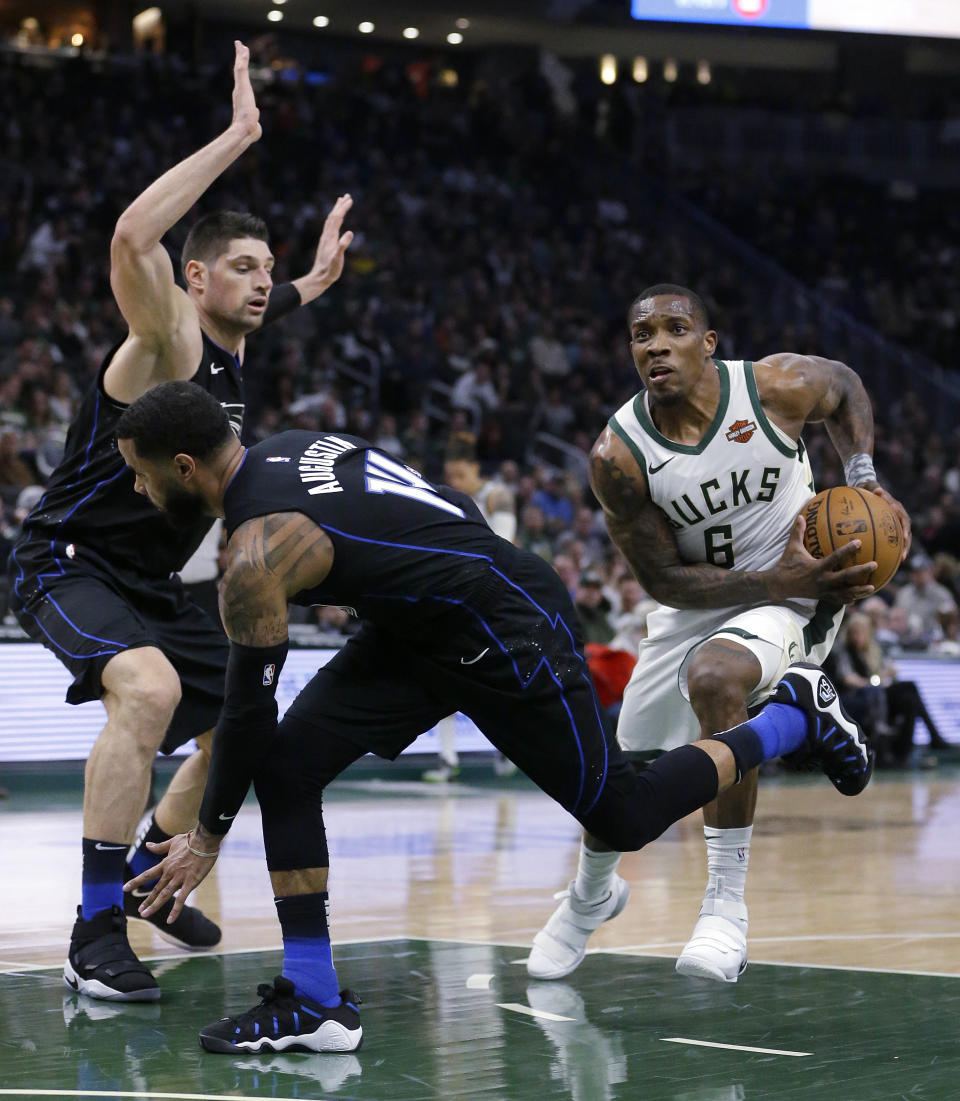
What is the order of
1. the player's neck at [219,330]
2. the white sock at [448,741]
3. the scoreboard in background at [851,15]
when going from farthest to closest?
the scoreboard in background at [851,15] → the white sock at [448,741] → the player's neck at [219,330]

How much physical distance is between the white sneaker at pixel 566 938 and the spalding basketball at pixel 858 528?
1.30m

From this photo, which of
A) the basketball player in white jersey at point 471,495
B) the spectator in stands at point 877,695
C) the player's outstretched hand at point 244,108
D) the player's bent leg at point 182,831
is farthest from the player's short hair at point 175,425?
the spectator in stands at point 877,695

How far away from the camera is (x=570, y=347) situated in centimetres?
2148

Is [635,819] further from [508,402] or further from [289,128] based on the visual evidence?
[289,128]

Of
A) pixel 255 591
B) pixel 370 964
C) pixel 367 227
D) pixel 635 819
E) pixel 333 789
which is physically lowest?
pixel 333 789

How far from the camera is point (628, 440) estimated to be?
5.53 meters

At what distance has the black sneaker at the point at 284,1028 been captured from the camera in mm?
4047

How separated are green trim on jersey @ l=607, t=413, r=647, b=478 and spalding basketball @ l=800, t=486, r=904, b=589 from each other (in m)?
0.56

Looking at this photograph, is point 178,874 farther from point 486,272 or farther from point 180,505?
point 486,272

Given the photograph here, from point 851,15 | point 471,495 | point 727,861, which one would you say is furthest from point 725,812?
point 851,15

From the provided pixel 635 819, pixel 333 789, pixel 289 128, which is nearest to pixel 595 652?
pixel 333 789

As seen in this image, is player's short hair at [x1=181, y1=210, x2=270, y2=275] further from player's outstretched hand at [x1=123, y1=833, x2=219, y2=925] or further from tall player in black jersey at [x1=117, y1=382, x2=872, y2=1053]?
player's outstretched hand at [x1=123, y1=833, x2=219, y2=925]

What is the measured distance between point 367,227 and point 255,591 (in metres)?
18.2

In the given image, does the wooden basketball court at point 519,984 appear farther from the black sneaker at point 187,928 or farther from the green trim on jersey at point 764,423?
the green trim on jersey at point 764,423
